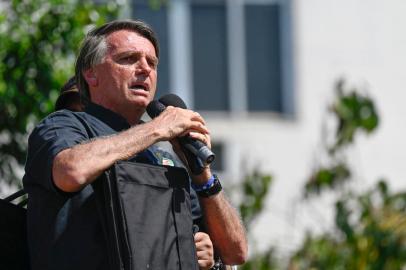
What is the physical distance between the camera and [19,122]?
807cm

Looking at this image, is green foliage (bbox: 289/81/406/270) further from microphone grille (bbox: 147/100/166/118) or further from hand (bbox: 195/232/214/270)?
microphone grille (bbox: 147/100/166/118)

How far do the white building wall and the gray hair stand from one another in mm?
7076

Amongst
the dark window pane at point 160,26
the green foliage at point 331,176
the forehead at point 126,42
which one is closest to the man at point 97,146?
the forehead at point 126,42

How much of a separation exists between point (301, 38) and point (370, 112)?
2.06 metres

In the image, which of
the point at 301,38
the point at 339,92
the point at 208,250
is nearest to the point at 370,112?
the point at 339,92

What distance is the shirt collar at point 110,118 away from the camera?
5.27 meters

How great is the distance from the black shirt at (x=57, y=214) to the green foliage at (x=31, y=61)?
2.91 m

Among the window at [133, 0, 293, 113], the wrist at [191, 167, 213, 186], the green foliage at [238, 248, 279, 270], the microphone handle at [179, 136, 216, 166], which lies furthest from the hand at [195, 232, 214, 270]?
the window at [133, 0, 293, 113]

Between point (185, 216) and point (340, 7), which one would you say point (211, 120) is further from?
point (185, 216)

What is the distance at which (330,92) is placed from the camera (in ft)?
40.8

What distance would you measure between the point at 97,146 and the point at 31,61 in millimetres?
3367

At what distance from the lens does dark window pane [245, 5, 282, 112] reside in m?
12.8

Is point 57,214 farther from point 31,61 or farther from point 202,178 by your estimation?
point 31,61

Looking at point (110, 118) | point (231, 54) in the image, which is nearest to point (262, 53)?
point (231, 54)
